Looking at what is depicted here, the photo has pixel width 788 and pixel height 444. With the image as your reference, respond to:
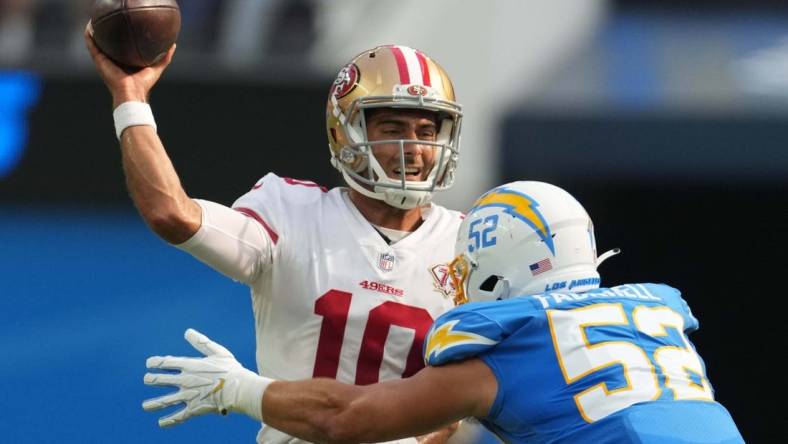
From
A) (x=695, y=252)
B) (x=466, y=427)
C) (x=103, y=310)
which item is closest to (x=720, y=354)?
(x=695, y=252)

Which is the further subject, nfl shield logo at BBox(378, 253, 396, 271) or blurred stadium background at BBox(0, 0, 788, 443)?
blurred stadium background at BBox(0, 0, 788, 443)

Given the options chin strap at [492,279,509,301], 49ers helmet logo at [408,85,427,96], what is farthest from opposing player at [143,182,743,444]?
49ers helmet logo at [408,85,427,96]

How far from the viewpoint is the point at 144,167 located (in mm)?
3492

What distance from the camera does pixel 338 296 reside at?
365cm

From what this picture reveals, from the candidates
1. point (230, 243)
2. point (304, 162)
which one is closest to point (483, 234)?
point (230, 243)

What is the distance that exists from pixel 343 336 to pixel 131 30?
105 centimetres

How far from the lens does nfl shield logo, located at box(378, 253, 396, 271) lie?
373 centimetres

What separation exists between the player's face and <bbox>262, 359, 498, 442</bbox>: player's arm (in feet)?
2.69

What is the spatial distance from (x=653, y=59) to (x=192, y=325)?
3784 mm

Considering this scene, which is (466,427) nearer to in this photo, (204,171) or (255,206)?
(255,206)

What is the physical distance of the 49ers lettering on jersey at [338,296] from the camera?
11.9ft

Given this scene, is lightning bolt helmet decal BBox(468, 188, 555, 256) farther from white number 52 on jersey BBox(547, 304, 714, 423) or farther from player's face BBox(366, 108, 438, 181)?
player's face BBox(366, 108, 438, 181)

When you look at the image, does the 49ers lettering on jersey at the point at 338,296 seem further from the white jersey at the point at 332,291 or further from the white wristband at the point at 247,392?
the white wristband at the point at 247,392

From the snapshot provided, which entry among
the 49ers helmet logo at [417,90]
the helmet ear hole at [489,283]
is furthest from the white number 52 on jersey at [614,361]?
the 49ers helmet logo at [417,90]
